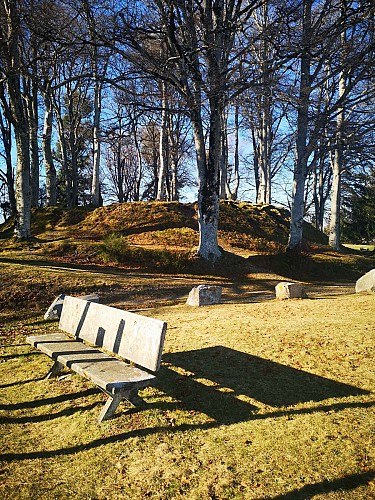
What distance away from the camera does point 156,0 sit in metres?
11.7

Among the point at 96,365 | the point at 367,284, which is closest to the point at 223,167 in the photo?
the point at 367,284

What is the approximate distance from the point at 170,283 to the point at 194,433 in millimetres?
7721

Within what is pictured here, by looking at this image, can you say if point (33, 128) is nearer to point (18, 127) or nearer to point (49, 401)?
point (18, 127)

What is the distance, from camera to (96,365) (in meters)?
3.80

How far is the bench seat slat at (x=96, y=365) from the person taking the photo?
330 centimetres

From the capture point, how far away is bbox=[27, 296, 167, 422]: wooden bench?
3.42 meters

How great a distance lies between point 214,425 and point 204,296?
5533 mm

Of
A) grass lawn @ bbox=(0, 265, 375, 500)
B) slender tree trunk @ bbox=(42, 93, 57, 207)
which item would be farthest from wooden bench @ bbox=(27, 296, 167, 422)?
slender tree trunk @ bbox=(42, 93, 57, 207)

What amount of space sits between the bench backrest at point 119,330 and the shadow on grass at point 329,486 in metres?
1.62

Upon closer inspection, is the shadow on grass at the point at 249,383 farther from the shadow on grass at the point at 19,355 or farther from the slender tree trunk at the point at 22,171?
the slender tree trunk at the point at 22,171

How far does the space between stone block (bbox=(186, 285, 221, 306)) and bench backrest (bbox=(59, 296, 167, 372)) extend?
12.5ft

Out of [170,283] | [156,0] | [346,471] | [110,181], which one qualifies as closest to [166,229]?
[170,283]

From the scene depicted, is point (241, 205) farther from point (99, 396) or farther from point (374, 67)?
point (99, 396)

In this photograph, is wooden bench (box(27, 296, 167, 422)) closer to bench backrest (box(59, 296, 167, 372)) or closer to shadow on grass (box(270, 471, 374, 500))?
bench backrest (box(59, 296, 167, 372))
